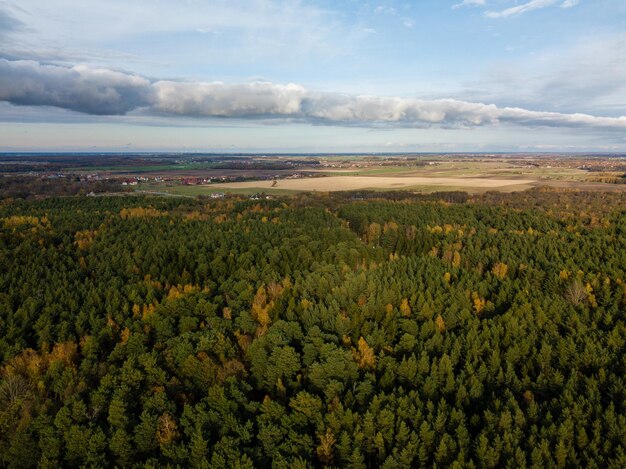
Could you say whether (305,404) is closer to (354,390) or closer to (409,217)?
(354,390)

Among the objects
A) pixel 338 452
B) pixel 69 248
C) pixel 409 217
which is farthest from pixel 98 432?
pixel 409 217

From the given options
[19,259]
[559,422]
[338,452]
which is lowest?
[338,452]

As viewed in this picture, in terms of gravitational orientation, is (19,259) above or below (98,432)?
above

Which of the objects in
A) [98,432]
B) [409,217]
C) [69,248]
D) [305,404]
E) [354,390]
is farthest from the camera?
[409,217]

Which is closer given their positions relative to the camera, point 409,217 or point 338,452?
point 338,452

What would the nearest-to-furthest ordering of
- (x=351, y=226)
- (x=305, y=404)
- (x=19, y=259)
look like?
(x=305, y=404), (x=19, y=259), (x=351, y=226)

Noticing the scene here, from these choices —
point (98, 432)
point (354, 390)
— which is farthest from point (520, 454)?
point (98, 432)

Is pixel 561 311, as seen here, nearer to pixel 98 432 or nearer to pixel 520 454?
pixel 520 454
